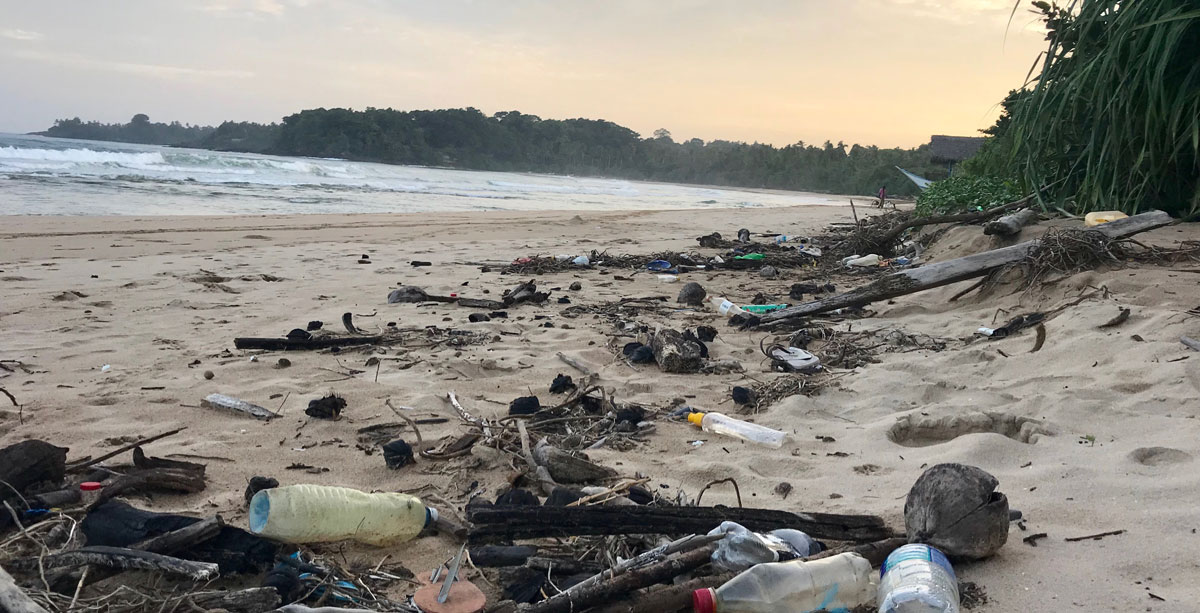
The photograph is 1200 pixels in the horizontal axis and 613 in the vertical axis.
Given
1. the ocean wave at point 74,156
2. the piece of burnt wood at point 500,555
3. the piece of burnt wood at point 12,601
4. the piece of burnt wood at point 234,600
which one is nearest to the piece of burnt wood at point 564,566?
the piece of burnt wood at point 500,555

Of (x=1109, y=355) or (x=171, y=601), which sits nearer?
(x=171, y=601)

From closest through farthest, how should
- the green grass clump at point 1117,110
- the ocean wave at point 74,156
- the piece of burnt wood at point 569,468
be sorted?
the piece of burnt wood at point 569,468 → the green grass clump at point 1117,110 → the ocean wave at point 74,156

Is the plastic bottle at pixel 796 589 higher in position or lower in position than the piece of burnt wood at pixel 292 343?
higher

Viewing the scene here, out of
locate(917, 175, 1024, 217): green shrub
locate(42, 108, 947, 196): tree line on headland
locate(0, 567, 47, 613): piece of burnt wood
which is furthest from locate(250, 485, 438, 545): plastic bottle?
locate(42, 108, 947, 196): tree line on headland

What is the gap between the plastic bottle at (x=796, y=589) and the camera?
5.35 feet

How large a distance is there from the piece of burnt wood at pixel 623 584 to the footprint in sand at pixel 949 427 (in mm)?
1498

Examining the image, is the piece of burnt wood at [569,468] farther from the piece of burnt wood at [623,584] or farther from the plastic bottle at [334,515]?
the piece of burnt wood at [623,584]

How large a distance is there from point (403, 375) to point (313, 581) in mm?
2118

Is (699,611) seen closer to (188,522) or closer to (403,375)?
(188,522)

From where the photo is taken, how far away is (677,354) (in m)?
3.96

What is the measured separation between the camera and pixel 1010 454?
2572 millimetres

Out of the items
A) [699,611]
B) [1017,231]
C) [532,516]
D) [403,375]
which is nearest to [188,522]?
[532,516]

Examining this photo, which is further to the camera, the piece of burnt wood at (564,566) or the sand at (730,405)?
the sand at (730,405)

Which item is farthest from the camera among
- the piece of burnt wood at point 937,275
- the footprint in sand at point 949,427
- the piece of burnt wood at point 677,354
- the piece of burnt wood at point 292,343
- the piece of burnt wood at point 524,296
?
the piece of burnt wood at point 524,296
